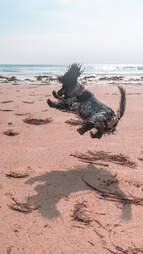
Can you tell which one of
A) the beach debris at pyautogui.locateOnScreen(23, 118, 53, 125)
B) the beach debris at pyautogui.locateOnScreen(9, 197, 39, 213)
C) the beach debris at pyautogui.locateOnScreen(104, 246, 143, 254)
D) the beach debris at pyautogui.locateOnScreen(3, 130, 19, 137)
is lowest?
the beach debris at pyautogui.locateOnScreen(104, 246, 143, 254)

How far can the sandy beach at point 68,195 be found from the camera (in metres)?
2.33

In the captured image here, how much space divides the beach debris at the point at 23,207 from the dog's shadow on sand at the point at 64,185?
0.06 m

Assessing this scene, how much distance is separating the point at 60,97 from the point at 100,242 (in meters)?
2.36

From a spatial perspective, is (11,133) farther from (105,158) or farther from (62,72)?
(62,72)

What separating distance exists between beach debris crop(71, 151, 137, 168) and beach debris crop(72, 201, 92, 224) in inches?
47.3

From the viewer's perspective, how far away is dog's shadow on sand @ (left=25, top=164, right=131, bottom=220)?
9.25 ft

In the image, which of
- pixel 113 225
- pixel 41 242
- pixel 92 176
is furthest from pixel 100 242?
pixel 92 176

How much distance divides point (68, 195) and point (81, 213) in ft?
1.26

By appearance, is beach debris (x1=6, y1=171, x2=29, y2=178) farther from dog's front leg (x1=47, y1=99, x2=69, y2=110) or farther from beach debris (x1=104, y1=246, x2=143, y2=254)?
beach debris (x1=104, y1=246, x2=143, y2=254)

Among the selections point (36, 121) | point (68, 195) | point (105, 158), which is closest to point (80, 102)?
point (105, 158)

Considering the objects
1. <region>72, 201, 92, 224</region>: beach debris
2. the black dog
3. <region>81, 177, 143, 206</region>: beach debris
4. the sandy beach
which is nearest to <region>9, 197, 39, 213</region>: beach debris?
the sandy beach

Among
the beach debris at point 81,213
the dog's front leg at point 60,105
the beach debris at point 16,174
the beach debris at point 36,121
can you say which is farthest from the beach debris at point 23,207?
the beach debris at point 36,121

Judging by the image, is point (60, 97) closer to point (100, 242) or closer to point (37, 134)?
point (37, 134)

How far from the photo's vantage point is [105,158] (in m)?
4.21
